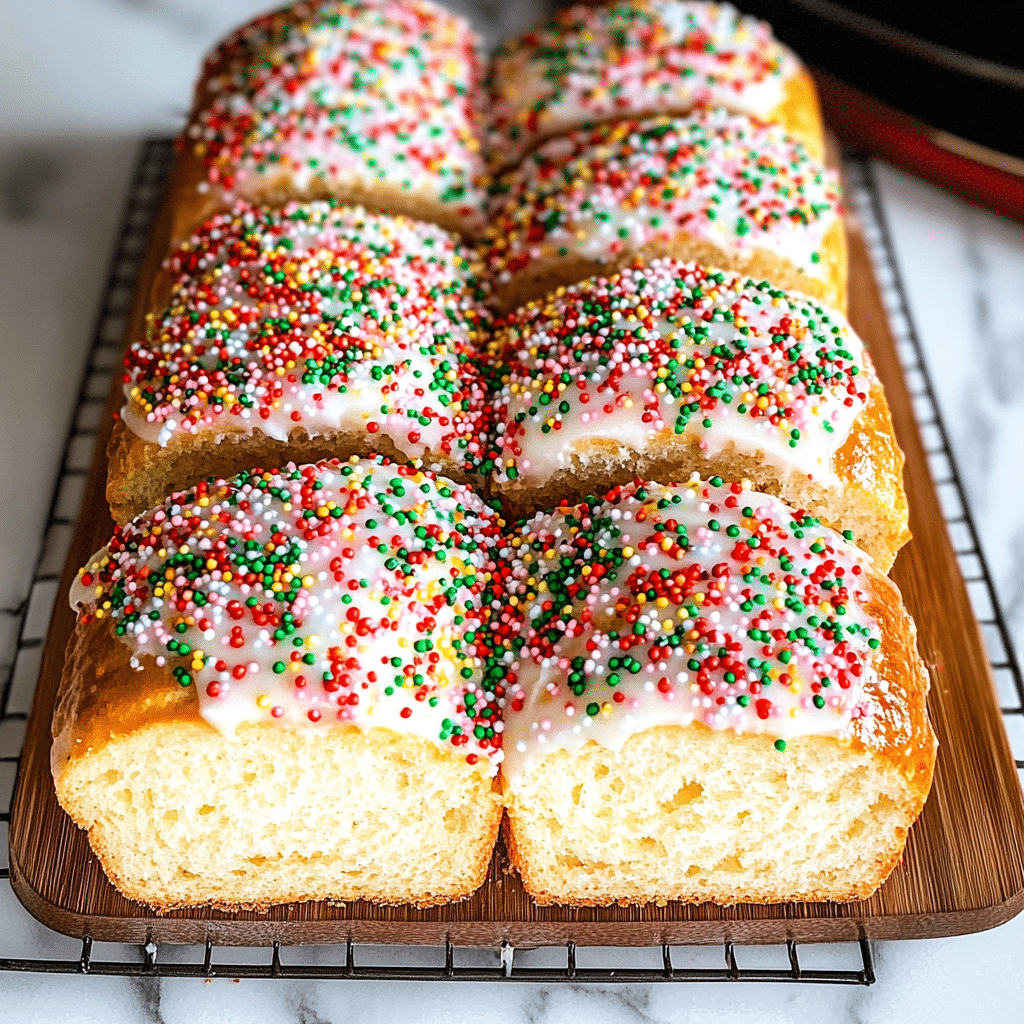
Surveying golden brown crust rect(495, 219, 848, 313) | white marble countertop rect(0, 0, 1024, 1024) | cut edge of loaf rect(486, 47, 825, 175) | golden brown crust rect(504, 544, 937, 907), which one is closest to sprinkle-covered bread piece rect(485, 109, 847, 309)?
golden brown crust rect(495, 219, 848, 313)

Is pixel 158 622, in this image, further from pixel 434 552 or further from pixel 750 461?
pixel 750 461

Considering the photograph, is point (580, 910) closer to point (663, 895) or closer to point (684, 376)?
point (663, 895)

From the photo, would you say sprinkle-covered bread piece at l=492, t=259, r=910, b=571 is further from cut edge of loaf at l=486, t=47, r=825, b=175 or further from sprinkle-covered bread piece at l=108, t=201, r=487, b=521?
cut edge of loaf at l=486, t=47, r=825, b=175

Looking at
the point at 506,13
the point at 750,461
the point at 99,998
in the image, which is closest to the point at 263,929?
the point at 99,998

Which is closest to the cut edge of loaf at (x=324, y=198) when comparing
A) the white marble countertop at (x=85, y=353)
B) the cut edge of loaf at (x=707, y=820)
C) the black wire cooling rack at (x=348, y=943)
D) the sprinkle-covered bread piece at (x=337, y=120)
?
the sprinkle-covered bread piece at (x=337, y=120)

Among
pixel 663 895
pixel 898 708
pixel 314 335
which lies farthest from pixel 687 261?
pixel 663 895

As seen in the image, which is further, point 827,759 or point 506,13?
point 506,13
